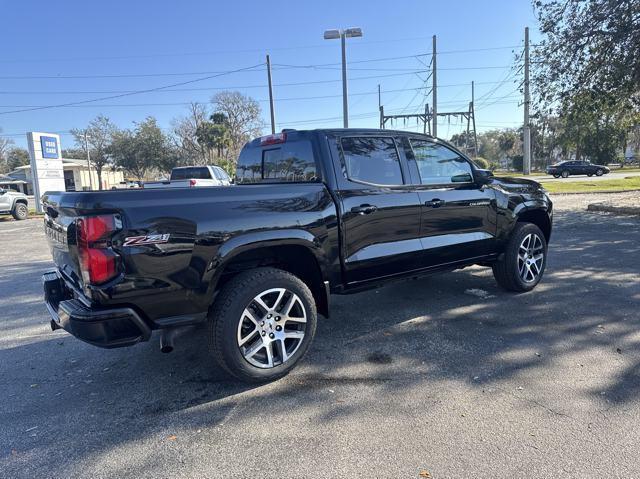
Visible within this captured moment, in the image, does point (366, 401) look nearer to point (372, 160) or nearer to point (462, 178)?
point (372, 160)

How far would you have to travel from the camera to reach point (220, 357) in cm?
319

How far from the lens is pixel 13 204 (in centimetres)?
1870

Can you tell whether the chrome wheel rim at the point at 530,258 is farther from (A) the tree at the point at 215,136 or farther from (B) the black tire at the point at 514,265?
(A) the tree at the point at 215,136

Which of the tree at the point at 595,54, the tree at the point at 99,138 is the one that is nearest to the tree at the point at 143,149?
the tree at the point at 99,138

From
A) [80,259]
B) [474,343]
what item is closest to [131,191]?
[80,259]

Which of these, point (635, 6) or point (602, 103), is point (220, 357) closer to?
point (635, 6)

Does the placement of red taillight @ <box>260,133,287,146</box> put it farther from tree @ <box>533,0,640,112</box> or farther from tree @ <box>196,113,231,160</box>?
tree @ <box>196,113,231,160</box>

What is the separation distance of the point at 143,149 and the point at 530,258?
53.6 metres

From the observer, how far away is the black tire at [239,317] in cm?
317

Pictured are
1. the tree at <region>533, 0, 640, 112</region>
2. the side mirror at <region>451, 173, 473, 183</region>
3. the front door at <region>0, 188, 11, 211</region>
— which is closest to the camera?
the side mirror at <region>451, 173, 473, 183</region>

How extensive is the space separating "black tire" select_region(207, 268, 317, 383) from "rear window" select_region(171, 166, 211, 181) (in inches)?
564

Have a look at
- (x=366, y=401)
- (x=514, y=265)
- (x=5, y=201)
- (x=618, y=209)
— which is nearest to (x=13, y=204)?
(x=5, y=201)

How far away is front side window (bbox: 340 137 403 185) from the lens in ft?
13.3

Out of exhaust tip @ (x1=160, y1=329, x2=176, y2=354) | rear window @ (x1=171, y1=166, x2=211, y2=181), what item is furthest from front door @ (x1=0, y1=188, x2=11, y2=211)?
exhaust tip @ (x1=160, y1=329, x2=176, y2=354)
